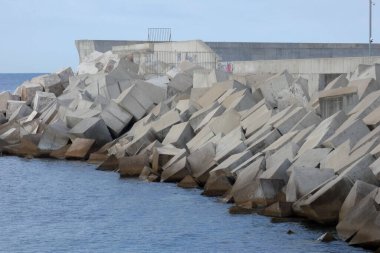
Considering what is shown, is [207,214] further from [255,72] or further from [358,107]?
[255,72]

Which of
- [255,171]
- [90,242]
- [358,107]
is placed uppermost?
[358,107]

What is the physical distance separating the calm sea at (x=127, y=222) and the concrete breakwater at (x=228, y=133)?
44cm

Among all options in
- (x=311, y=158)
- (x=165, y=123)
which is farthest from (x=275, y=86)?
(x=311, y=158)

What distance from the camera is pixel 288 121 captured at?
18.8 metres

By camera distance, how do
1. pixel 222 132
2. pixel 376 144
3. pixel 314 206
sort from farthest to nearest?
pixel 222 132 < pixel 376 144 < pixel 314 206

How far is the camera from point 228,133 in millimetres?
20094

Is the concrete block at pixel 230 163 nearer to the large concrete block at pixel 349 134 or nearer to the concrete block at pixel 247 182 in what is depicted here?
the concrete block at pixel 247 182

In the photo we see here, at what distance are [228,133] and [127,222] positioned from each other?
177 inches

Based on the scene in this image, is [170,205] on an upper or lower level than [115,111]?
lower

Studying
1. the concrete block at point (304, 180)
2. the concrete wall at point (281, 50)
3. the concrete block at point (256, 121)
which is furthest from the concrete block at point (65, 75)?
the concrete block at point (304, 180)

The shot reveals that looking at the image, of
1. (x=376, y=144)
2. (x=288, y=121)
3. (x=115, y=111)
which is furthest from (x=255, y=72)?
(x=376, y=144)

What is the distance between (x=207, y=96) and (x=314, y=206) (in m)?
9.25

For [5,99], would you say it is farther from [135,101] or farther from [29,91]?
[135,101]

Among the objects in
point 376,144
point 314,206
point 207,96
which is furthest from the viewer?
point 207,96
